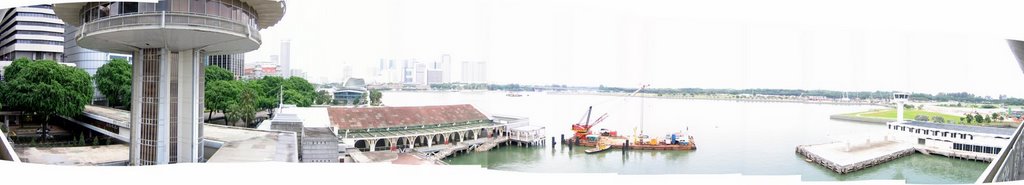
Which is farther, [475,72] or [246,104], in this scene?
[246,104]

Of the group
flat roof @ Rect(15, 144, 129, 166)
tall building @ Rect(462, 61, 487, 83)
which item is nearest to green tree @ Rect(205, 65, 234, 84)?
flat roof @ Rect(15, 144, 129, 166)

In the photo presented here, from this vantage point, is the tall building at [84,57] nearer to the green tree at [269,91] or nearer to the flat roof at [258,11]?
the green tree at [269,91]

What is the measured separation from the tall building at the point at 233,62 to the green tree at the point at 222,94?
507mm

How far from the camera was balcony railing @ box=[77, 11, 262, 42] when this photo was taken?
9.36 ft

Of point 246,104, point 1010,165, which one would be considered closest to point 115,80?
point 246,104

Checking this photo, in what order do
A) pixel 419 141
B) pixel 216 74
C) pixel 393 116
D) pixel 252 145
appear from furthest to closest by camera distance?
1. pixel 216 74
2. pixel 419 141
3. pixel 393 116
4. pixel 252 145

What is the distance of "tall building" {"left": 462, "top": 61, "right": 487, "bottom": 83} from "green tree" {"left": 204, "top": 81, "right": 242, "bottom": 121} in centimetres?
294

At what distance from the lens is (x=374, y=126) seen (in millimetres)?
5020

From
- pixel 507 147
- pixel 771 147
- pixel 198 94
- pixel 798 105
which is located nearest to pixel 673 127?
pixel 771 147

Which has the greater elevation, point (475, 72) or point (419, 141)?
point (475, 72)

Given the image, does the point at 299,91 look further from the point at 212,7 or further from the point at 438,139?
the point at 212,7

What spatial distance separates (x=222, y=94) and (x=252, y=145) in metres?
2.82

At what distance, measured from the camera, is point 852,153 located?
752cm

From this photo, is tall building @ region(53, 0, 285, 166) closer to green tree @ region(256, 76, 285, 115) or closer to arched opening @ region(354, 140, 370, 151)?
arched opening @ region(354, 140, 370, 151)
